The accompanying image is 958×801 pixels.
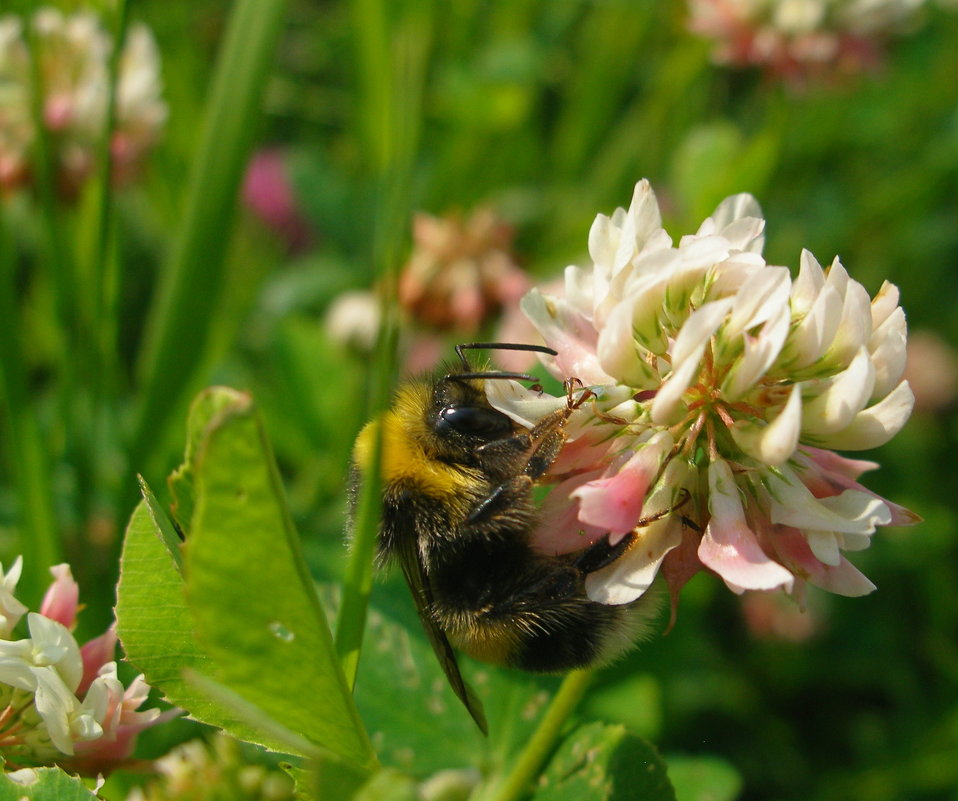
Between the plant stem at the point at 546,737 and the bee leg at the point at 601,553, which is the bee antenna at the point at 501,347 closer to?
the bee leg at the point at 601,553

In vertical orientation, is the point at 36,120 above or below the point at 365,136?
above

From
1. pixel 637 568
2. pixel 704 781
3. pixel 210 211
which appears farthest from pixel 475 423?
pixel 210 211

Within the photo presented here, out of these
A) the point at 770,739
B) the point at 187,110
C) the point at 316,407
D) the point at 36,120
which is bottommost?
the point at 770,739

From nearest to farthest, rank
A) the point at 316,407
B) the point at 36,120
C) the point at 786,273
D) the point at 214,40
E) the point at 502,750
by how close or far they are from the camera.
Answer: the point at 786,273 < the point at 502,750 < the point at 36,120 < the point at 316,407 < the point at 214,40

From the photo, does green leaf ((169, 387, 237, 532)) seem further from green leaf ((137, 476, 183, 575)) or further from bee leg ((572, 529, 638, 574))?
bee leg ((572, 529, 638, 574))

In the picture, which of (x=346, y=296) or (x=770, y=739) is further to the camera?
(x=346, y=296)

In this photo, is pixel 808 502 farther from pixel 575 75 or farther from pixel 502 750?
pixel 575 75

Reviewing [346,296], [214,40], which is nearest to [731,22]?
[346,296]
